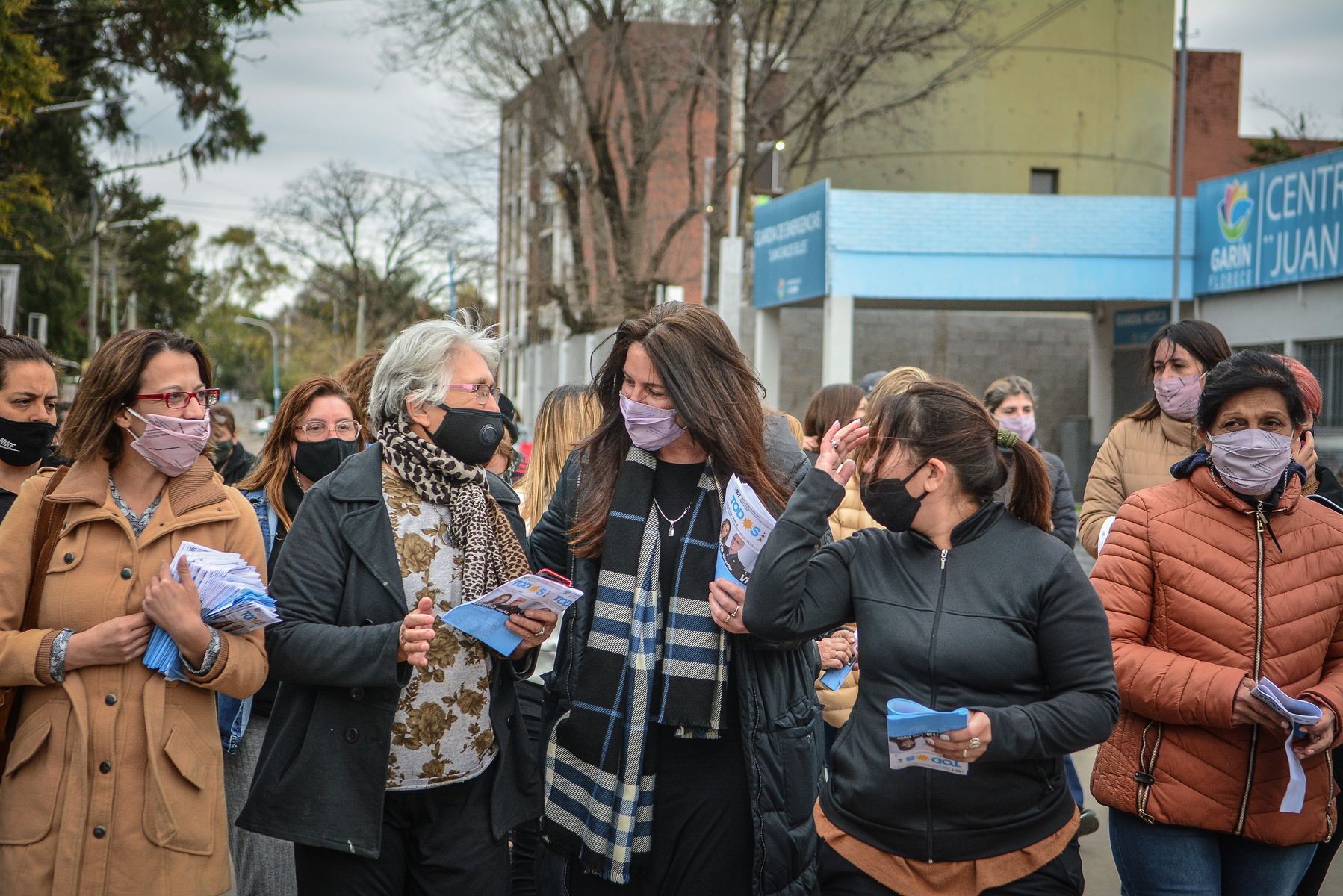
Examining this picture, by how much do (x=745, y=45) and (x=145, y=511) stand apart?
25293 millimetres

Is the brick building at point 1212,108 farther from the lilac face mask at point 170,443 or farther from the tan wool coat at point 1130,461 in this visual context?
the lilac face mask at point 170,443

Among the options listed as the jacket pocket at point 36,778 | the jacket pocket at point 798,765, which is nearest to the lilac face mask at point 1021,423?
the jacket pocket at point 798,765

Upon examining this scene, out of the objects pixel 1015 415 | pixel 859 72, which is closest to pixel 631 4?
pixel 859 72

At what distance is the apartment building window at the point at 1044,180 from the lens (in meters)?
27.9

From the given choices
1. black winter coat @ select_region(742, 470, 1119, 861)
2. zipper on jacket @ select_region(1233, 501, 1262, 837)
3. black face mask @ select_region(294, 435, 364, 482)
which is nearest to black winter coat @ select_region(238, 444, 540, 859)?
black winter coat @ select_region(742, 470, 1119, 861)

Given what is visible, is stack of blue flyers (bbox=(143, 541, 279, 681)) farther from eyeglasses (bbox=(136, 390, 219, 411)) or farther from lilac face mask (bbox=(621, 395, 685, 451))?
lilac face mask (bbox=(621, 395, 685, 451))

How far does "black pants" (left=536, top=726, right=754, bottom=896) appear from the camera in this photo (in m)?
3.37

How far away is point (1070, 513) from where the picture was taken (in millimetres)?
6203

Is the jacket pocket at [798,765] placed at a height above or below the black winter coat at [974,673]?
below

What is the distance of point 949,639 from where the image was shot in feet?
9.62

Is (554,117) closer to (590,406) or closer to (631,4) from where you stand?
(631,4)

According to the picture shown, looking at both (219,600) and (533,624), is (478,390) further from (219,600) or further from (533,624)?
(219,600)

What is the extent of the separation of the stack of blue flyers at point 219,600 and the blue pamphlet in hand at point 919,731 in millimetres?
1605

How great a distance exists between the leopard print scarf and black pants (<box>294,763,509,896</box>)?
0.55 meters
